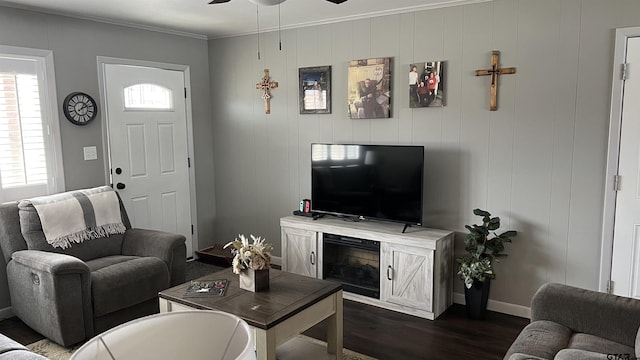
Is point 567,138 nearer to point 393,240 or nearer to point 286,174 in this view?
point 393,240

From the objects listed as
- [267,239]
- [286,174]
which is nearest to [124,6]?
[286,174]

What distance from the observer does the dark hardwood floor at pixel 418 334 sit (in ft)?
10.5

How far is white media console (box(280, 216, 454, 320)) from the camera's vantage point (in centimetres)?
368

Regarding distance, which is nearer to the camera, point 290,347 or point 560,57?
point 290,347

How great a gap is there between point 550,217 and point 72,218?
366 centimetres

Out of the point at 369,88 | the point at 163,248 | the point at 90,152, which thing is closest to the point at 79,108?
the point at 90,152

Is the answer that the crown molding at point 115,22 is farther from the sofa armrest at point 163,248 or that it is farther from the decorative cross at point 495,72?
the decorative cross at point 495,72

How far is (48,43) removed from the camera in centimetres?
403

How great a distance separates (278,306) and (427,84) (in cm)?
225

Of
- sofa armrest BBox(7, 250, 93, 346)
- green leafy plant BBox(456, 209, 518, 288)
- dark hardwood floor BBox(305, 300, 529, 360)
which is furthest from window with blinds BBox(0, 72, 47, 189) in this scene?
green leafy plant BBox(456, 209, 518, 288)

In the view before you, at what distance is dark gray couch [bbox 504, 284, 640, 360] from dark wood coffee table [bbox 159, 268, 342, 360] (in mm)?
1066

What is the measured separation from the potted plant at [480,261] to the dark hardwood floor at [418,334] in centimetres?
16

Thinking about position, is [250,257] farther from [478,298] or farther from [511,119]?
[511,119]

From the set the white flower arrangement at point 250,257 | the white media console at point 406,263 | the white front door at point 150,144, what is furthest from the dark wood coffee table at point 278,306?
the white front door at point 150,144
